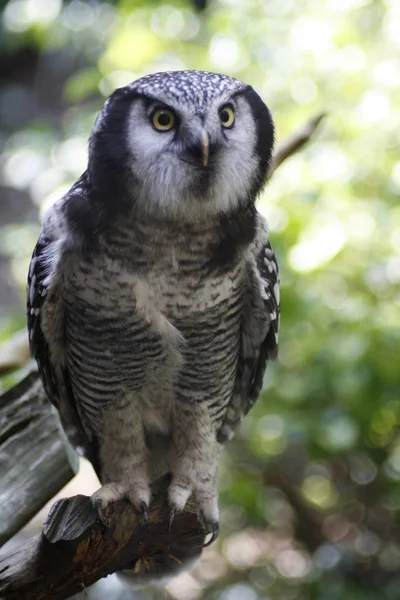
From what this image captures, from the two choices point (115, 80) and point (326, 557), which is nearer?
point (115, 80)

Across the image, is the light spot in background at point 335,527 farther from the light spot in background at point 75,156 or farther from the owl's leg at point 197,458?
the light spot in background at point 75,156

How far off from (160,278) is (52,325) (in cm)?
42

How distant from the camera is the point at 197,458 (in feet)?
7.52

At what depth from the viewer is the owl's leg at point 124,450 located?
7.15 feet

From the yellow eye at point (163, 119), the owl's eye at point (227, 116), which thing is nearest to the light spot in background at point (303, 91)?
the owl's eye at point (227, 116)

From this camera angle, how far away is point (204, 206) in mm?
1923

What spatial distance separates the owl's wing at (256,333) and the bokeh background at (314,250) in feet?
0.92

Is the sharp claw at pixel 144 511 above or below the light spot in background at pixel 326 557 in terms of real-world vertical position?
above

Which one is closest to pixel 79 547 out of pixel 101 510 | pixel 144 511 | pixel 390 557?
pixel 101 510

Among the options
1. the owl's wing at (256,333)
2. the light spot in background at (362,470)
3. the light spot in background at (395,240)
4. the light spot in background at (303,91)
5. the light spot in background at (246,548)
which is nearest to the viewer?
the owl's wing at (256,333)

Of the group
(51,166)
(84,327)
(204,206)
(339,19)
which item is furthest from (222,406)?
(51,166)

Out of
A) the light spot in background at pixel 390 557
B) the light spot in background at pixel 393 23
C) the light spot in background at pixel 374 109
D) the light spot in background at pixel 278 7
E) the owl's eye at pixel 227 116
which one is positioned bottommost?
the light spot in background at pixel 390 557

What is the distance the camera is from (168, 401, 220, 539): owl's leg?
2240 millimetres

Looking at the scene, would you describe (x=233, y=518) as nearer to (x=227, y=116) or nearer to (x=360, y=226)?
(x=360, y=226)
